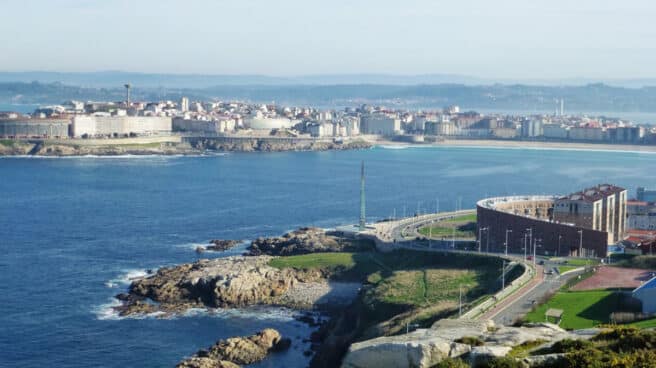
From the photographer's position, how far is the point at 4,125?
71.0 metres

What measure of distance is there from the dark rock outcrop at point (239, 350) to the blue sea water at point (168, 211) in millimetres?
258

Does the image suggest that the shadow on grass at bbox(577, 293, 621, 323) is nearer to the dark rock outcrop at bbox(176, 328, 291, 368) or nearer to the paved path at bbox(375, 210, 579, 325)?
the paved path at bbox(375, 210, 579, 325)

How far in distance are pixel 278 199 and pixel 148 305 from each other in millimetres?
20193

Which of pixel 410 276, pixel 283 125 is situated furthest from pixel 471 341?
pixel 283 125

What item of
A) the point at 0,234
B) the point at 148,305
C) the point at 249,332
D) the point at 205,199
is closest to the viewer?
the point at 249,332

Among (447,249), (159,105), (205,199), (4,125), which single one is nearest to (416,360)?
(447,249)

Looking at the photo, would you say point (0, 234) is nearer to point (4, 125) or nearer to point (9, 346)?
point (9, 346)

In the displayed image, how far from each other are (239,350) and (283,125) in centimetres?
7317

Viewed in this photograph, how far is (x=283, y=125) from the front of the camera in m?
91.7

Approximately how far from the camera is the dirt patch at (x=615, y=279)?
1925 centimetres

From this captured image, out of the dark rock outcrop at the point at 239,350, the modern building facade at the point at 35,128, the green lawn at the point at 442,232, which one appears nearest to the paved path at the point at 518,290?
the green lawn at the point at 442,232

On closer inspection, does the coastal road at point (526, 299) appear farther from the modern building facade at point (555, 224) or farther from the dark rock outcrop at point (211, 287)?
the dark rock outcrop at point (211, 287)

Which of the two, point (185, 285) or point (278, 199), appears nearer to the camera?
point (185, 285)

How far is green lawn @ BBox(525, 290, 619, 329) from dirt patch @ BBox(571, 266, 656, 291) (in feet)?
2.06
